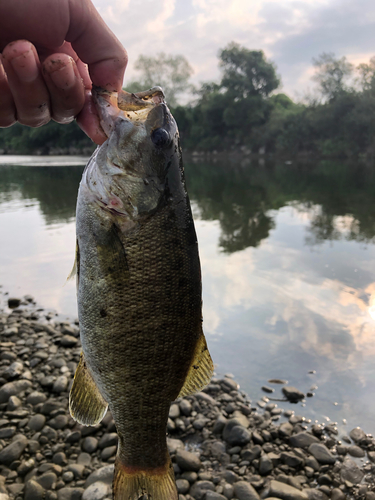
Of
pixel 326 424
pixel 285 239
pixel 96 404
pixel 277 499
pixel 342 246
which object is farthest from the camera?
pixel 285 239

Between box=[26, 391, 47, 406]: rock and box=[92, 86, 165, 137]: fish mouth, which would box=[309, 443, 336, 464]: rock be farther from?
box=[92, 86, 165, 137]: fish mouth

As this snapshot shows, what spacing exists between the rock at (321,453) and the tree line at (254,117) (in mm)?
50621

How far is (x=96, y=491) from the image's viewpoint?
3.30m

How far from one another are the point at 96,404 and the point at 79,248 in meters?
0.86

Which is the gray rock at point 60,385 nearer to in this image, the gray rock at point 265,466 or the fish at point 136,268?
the gray rock at point 265,466

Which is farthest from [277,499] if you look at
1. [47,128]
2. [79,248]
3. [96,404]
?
[47,128]

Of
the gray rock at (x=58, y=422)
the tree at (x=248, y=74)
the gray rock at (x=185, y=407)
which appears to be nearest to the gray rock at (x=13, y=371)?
the gray rock at (x=58, y=422)

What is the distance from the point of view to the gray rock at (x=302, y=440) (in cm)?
410

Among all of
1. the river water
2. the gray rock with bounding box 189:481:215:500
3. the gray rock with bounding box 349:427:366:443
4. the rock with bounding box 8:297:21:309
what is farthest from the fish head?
the rock with bounding box 8:297:21:309

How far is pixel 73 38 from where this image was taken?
6.40 ft

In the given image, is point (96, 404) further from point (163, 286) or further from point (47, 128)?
point (47, 128)

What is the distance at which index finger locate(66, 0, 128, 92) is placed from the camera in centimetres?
188

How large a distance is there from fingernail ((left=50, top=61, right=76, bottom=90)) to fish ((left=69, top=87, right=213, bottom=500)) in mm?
173

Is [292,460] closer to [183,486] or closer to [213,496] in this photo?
[213,496]
